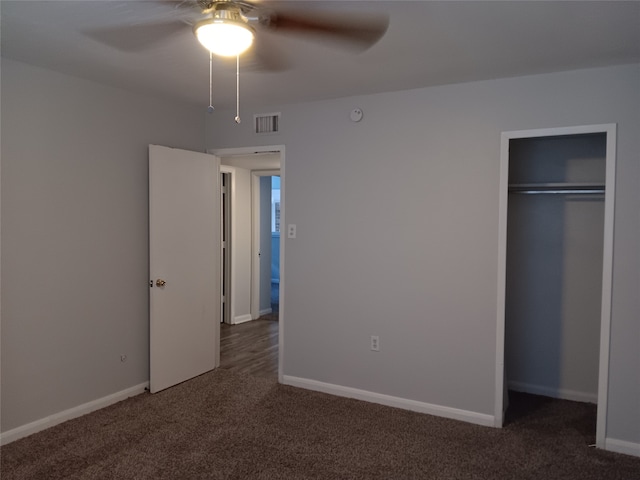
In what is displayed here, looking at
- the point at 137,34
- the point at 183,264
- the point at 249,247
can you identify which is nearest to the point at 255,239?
the point at 249,247

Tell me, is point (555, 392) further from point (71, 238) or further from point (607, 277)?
point (71, 238)

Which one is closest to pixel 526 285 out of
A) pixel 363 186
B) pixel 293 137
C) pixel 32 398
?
pixel 363 186

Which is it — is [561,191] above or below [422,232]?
above

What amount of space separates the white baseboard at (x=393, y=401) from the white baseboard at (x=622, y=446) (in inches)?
27.7

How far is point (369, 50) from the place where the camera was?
274 centimetres

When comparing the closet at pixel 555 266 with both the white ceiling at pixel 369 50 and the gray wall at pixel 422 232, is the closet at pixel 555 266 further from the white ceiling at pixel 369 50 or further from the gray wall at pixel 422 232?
the white ceiling at pixel 369 50

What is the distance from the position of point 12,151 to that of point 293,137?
2.05m

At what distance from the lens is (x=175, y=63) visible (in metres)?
3.03

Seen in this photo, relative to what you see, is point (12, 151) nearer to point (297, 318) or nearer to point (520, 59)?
point (297, 318)

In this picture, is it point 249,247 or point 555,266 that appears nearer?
point 555,266

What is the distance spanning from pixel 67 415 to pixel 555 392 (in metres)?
3.78

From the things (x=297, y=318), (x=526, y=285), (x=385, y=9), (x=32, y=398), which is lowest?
(x=32, y=398)

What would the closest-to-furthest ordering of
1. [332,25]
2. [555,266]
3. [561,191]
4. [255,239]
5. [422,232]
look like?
[332,25] < [422,232] < [561,191] < [555,266] < [255,239]

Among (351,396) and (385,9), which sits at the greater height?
(385,9)
